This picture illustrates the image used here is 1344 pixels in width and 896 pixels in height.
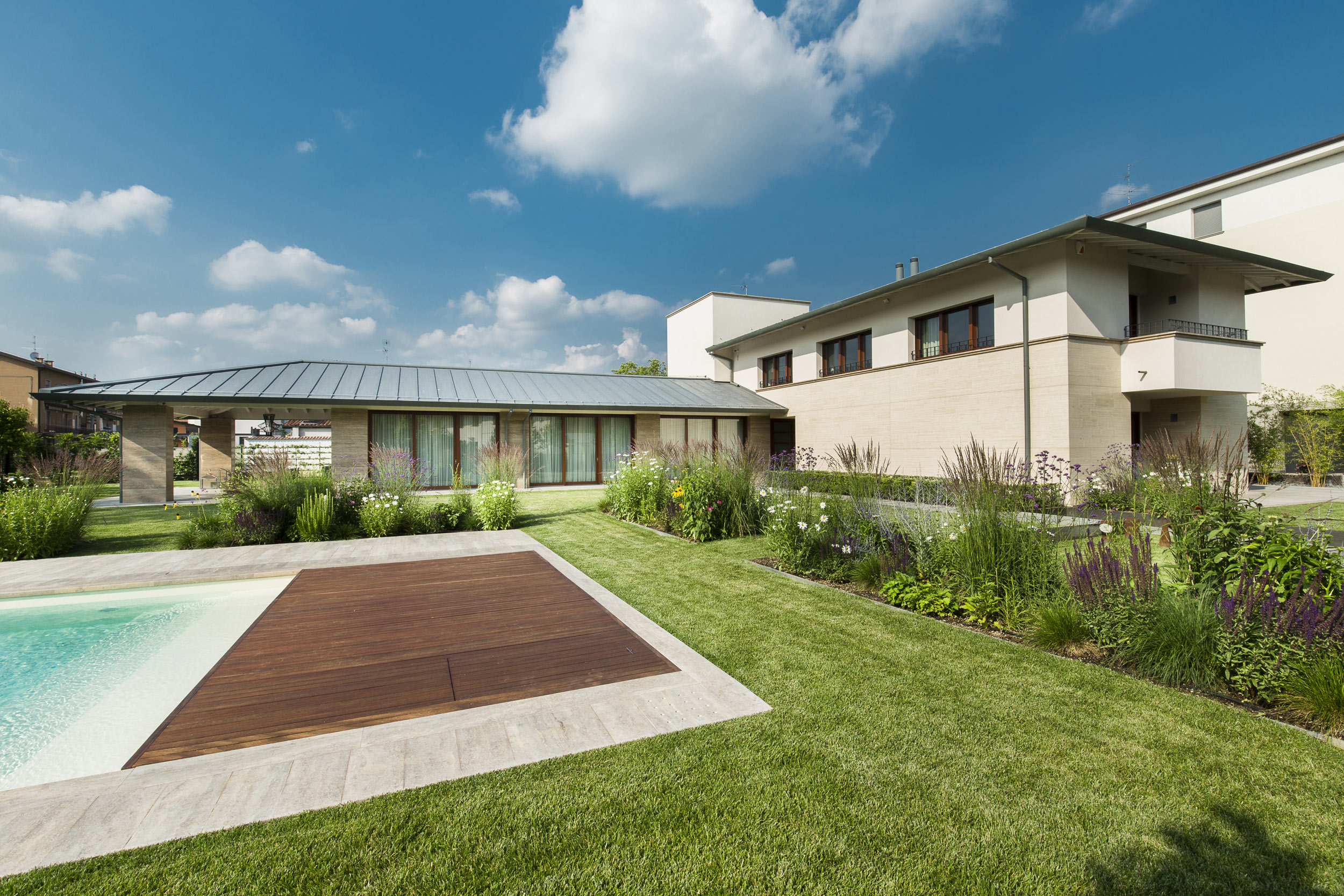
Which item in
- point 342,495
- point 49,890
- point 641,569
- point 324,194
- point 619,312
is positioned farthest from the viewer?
point 619,312

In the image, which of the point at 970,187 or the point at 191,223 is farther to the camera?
the point at 970,187

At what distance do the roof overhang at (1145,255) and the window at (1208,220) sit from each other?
6.93 m

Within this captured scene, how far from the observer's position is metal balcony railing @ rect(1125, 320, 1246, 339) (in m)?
12.0

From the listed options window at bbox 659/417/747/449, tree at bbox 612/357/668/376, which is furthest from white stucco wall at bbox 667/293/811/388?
tree at bbox 612/357/668/376

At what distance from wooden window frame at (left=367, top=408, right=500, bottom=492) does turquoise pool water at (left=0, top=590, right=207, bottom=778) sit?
10153 millimetres

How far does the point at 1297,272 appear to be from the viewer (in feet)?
38.7

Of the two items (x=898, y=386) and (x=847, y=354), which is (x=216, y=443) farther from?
(x=898, y=386)

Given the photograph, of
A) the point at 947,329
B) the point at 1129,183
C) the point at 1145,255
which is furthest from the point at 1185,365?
the point at 1129,183

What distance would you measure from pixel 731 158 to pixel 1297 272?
13.3 metres

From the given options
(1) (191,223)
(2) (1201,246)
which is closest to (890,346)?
(2) (1201,246)

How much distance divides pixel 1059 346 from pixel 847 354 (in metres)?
6.35

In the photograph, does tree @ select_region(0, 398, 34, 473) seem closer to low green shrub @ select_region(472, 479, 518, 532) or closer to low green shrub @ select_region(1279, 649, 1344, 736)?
low green shrub @ select_region(472, 479, 518, 532)

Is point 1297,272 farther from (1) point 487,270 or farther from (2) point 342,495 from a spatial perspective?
(1) point 487,270

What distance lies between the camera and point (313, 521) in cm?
808
